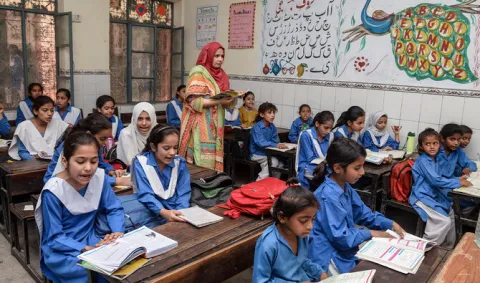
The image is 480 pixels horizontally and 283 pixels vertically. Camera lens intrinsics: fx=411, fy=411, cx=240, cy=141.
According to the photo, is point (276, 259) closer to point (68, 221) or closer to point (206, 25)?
point (68, 221)

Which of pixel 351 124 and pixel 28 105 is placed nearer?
pixel 351 124

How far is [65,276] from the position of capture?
1923 mm

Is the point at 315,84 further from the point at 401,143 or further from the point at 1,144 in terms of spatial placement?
the point at 1,144

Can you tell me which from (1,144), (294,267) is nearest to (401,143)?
(294,267)

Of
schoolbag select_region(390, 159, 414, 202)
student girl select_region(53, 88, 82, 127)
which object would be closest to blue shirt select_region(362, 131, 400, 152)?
schoolbag select_region(390, 159, 414, 202)

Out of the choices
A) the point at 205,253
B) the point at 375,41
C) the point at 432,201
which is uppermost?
the point at 375,41

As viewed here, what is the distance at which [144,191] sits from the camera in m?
2.41

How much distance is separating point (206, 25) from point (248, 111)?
178 cm

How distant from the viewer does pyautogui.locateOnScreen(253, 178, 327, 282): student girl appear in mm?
1594

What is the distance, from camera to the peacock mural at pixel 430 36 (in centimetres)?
418

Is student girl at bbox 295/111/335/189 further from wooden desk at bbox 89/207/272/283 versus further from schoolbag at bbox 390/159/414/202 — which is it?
wooden desk at bbox 89/207/272/283

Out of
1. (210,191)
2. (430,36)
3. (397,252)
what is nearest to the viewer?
(397,252)

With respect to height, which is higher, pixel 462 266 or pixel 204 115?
pixel 204 115

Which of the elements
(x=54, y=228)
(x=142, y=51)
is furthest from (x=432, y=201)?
(x=142, y=51)
